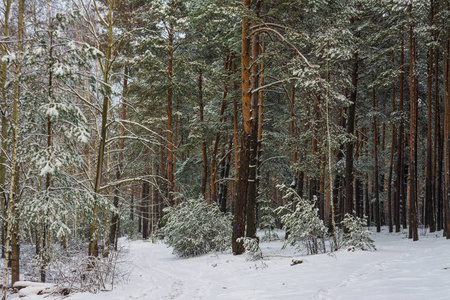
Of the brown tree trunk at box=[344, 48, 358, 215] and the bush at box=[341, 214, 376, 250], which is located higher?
the brown tree trunk at box=[344, 48, 358, 215]

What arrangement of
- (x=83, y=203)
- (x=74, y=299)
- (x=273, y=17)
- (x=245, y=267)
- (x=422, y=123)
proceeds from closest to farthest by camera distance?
(x=74, y=299)
(x=83, y=203)
(x=245, y=267)
(x=273, y=17)
(x=422, y=123)

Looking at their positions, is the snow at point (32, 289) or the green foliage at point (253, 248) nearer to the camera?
the snow at point (32, 289)

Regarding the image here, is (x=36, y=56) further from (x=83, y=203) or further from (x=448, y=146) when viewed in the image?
(x=448, y=146)

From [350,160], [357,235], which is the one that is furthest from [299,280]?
[350,160]

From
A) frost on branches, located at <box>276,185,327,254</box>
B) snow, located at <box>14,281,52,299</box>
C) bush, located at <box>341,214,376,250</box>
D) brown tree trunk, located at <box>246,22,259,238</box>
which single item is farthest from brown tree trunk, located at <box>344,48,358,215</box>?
snow, located at <box>14,281,52,299</box>

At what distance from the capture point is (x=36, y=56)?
742 cm

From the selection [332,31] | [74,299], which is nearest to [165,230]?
[74,299]

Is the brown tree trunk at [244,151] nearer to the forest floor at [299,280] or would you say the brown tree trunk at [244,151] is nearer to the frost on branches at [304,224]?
the forest floor at [299,280]

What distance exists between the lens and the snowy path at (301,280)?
5.32m

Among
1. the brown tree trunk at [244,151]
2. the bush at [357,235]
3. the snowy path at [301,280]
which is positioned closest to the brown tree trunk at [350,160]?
the bush at [357,235]

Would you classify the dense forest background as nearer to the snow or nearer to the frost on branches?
the snow

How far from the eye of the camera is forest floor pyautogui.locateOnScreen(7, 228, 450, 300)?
534cm

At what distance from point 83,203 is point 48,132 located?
1.93 meters

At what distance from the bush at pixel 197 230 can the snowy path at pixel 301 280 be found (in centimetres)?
233
